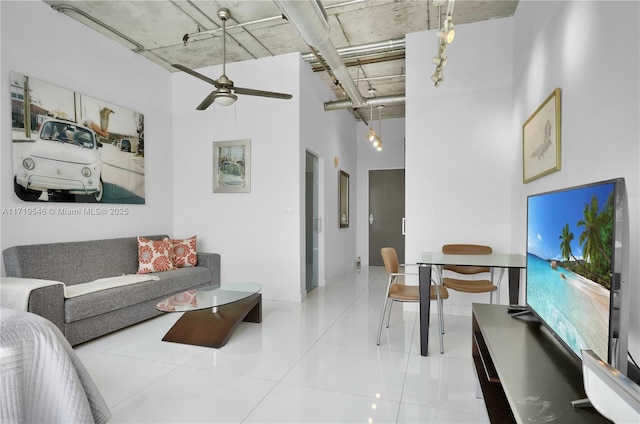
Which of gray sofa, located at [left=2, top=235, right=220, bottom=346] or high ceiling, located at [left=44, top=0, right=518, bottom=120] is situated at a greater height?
high ceiling, located at [left=44, top=0, right=518, bottom=120]

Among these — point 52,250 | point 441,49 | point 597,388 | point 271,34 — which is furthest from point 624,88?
point 52,250

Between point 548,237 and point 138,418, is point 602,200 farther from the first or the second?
point 138,418

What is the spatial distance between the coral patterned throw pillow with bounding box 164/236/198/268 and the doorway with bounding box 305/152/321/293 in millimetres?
1499

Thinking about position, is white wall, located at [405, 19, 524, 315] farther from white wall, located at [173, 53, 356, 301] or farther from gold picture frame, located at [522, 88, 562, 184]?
white wall, located at [173, 53, 356, 301]

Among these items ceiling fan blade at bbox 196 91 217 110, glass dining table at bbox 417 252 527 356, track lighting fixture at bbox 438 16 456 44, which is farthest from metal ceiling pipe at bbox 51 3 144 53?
glass dining table at bbox 417 252 527 356

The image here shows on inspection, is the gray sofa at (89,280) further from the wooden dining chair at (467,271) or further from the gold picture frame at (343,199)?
the gold picture frame at (343,199)

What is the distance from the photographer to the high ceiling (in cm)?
334

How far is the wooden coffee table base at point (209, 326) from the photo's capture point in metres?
2.84

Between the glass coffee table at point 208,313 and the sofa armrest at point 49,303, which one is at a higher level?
the sofa armrest at point 49,303

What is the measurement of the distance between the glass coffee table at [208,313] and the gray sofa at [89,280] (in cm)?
51

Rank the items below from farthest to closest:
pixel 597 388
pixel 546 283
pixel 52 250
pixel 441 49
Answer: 1. pixel 52 250
2. pixel 441 49
3. pixel 546 283
4. pixel 597 388

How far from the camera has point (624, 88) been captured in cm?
147

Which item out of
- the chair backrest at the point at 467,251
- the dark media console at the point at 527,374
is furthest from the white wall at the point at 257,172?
the dark media console at the point at 527,374

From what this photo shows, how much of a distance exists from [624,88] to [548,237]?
2.35ft
